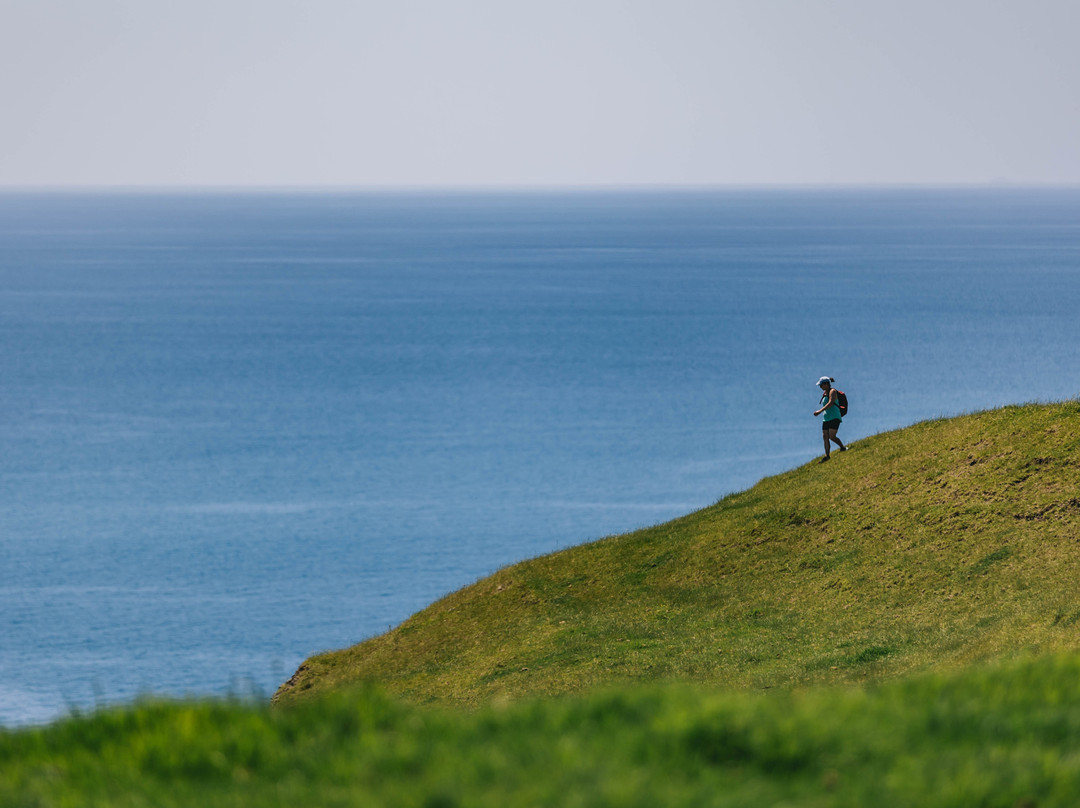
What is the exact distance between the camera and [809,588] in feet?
93.8

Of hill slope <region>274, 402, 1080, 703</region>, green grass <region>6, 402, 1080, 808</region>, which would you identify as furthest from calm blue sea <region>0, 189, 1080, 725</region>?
green grass <region>6, 402, 1080, 808</region>

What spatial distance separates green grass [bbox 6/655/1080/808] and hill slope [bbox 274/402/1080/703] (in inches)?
445

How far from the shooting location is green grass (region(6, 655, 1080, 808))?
8.08m

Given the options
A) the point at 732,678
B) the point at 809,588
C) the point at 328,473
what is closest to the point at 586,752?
the point at 732,678

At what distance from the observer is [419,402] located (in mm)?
175000

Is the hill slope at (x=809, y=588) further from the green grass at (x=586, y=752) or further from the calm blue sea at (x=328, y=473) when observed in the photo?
the calm blue sea at (x=328, y=473)

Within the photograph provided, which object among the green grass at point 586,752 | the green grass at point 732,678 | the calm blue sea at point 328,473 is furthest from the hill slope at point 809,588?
the calm blue sea at point 328,473

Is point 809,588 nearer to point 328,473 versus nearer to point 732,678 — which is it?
point 732,678

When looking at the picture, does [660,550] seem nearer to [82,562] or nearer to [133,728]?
[133,728]

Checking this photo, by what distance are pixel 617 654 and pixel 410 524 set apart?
317 ft

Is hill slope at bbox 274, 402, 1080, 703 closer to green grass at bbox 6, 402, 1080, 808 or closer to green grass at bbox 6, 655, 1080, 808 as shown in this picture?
green grass at bbox 6, 402, 1080, 808

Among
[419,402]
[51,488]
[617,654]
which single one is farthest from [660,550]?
[419,402]

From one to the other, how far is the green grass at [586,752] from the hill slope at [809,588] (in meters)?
11.3

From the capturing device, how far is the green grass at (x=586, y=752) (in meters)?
8.08
